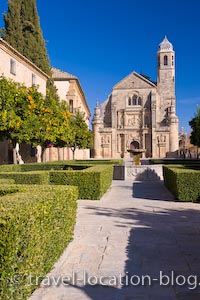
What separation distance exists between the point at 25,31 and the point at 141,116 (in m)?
30.8

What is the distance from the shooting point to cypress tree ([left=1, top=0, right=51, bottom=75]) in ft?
97.2

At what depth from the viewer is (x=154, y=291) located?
3.60 m

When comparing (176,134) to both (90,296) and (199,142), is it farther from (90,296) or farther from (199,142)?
(90,296)

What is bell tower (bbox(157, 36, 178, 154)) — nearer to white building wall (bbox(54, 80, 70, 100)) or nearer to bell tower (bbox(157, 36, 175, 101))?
bell tower (bbox(157, 36, 175, 101))

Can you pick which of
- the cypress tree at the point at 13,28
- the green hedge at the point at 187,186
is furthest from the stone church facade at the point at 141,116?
the green hedge at the point at 187,186

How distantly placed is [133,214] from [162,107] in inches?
2063

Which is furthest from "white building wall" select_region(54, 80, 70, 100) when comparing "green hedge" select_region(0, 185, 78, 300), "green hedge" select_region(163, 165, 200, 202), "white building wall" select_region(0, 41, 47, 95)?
"green hedge" select_region(0, 185, 78, 300)

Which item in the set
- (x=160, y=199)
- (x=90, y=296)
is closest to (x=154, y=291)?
(x=90, y=296)

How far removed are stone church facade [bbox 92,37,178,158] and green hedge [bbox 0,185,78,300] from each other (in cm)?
4886

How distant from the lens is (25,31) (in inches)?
1197

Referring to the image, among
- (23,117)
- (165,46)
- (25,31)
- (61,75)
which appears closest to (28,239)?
(23,117)

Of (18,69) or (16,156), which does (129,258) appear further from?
(18,69)

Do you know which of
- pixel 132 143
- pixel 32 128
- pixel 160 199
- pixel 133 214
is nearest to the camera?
pixel 133 214

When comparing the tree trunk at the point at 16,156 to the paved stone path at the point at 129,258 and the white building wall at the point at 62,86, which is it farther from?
the white building wall at the point at 62,86
